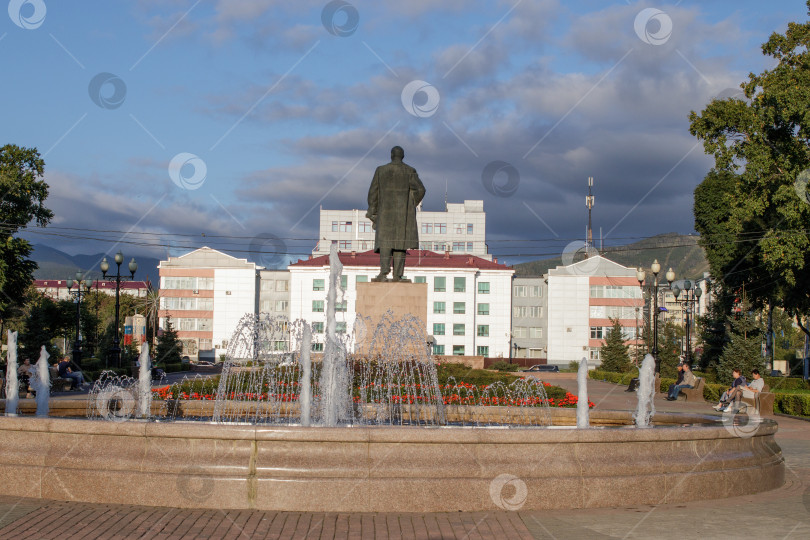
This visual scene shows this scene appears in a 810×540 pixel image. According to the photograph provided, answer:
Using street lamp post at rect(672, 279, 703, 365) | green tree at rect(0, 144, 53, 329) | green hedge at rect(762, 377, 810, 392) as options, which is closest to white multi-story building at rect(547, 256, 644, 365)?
street lamp post at rect(672, 279, 703, 365)

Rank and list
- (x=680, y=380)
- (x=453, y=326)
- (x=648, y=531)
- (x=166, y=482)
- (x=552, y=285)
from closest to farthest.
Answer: (x=648, y=531) → (x=166, y=482) → (x=680, y=380) → (x=453, y=326) → (x=552, y=285)

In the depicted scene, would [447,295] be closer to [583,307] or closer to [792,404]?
[583,307]

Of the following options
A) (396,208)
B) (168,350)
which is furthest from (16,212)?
(396,208)

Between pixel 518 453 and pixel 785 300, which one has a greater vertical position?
pixel 785 300

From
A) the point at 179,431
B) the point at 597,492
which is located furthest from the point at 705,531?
the point at 179,431

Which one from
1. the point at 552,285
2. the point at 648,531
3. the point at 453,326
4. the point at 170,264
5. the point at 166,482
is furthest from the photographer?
the point at 170,264

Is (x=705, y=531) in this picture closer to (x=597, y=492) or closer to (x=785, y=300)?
(x=597, y=492)

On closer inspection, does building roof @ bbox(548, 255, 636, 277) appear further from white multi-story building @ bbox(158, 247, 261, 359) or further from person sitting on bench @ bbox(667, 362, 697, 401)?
person sitting on bench @ bbox(667, 362, 697, 401)

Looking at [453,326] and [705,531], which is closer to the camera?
[705,531]

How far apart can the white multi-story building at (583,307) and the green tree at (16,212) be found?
55.2 meters

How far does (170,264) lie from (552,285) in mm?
40545

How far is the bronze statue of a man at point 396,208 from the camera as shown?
759 inches

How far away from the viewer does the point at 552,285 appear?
83.8 metres

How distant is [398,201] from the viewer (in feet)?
63.7
